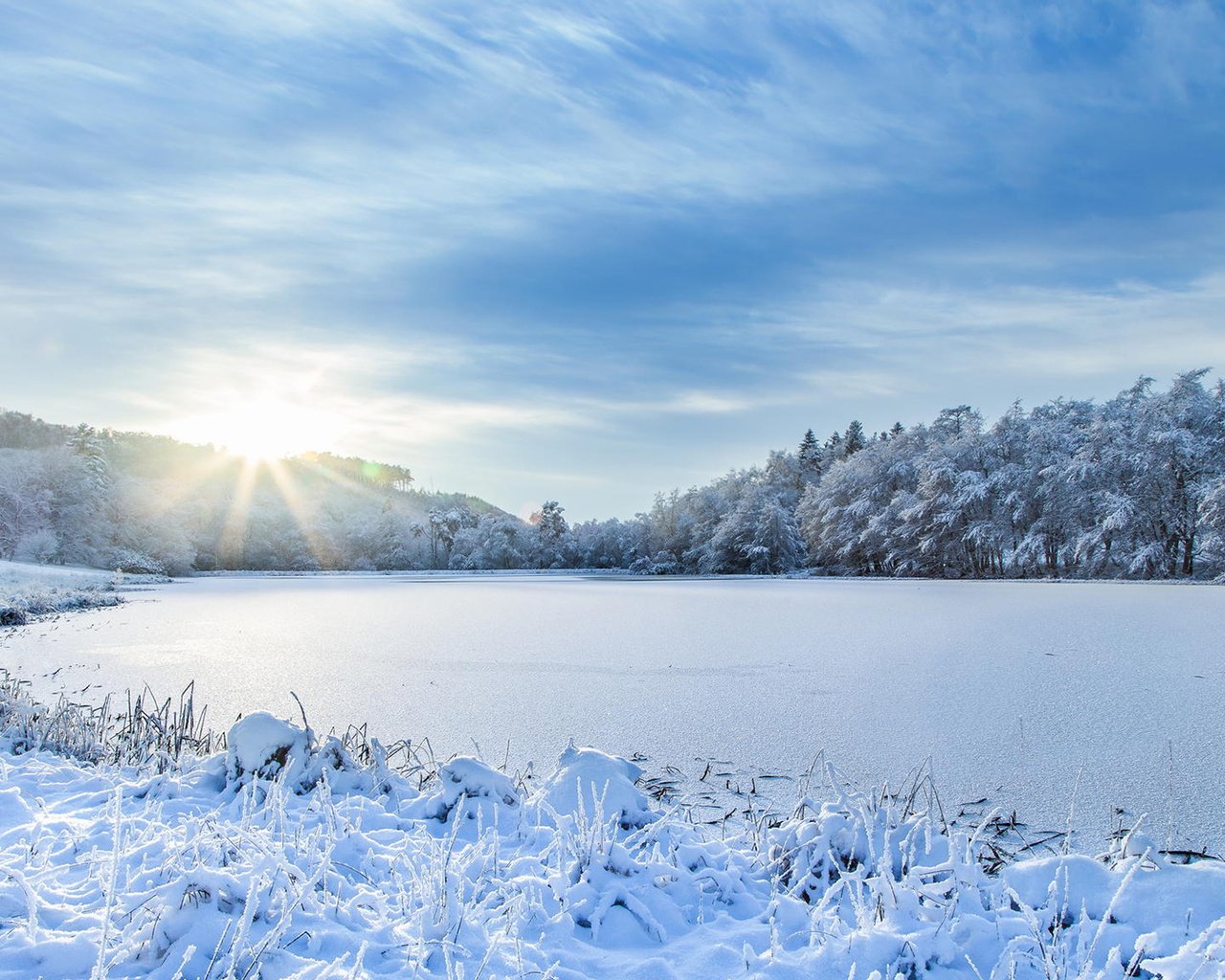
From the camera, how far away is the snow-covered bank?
37.2 feet

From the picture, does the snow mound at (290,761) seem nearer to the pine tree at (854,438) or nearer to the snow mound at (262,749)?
the snow mound at (262,749)

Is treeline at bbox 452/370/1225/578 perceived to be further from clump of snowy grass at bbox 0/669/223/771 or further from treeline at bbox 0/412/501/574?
clump of snowy grass at bbox 0/669/223/771

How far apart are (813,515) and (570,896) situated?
33778mm

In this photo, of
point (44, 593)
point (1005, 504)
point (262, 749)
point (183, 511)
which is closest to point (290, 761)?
point (262, 749)

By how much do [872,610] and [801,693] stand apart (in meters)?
7.42

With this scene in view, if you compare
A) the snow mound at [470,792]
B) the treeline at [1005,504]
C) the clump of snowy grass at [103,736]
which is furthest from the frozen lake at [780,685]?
the treeline at [1005,504]

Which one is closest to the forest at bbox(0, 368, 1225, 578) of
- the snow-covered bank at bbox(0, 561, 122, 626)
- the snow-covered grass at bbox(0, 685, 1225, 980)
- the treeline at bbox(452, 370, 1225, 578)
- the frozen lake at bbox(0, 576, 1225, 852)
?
the treeline at bbox(452, 370, 1225, 578)

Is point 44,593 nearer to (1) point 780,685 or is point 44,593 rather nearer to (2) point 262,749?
(2) point 262,749

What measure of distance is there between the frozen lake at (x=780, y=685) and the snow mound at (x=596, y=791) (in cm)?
83

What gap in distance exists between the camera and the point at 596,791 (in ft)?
9.25

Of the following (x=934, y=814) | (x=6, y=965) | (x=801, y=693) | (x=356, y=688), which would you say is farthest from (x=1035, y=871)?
(x=356, y=688)

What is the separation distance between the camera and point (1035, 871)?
216 cm

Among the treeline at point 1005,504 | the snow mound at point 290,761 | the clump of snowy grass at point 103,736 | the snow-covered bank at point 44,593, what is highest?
the treeline at point 1005,504

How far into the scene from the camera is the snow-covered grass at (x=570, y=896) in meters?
1.86
